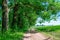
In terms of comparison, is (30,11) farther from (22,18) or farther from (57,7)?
(57,7)

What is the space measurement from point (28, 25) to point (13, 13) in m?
2.06

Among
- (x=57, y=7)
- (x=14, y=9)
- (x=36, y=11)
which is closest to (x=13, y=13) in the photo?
(x=14, y=9)

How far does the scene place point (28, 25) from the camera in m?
24.2

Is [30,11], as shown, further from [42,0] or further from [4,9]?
[4,9]

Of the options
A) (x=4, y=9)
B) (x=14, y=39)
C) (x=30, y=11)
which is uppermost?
(x=30, y=11)

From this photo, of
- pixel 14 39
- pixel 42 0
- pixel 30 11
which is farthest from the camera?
pixel 30 11

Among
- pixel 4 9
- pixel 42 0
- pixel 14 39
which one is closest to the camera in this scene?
pixel 14 39

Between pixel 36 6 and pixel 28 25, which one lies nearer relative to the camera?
pixel 36 6

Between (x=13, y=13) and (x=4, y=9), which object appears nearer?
(x=4, y=9)

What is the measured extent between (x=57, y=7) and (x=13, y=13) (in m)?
4.48

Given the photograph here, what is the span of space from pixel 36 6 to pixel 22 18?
8.35ft

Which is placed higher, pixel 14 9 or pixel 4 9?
pixel 14 9

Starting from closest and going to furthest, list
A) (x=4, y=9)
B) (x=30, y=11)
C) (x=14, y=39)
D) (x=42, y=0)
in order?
(x=14, y=39)
(x=4, y=9)
(x=42, y=0)
(x=30, y=11)

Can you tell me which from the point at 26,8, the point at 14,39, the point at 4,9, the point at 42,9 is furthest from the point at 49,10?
the point at 14,39
